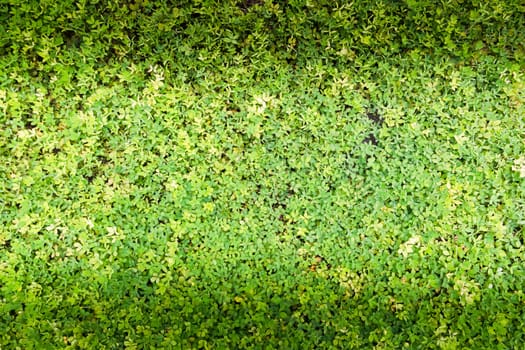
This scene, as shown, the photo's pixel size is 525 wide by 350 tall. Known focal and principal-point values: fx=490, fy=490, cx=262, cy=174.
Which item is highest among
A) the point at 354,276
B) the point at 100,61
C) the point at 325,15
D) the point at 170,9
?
the point at 325,15

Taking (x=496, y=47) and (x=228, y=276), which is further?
(x=496, y=47)

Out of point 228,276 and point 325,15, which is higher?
point 325,15

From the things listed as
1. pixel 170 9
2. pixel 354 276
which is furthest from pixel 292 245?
pixel 170 9

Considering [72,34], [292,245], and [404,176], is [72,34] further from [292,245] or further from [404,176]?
[404,176]

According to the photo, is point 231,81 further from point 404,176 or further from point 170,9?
point 404,176

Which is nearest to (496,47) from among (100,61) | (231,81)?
(231,81)

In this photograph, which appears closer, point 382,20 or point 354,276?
point 354,276
